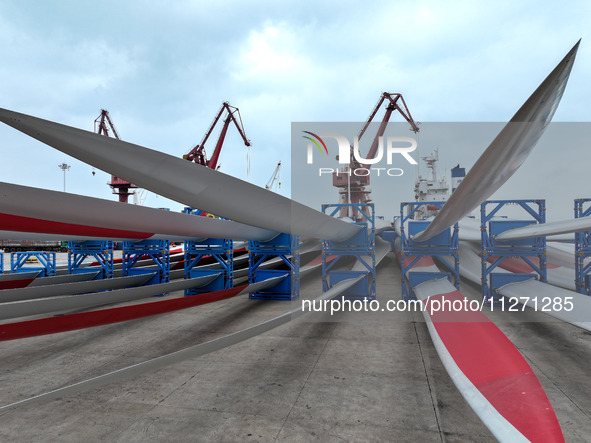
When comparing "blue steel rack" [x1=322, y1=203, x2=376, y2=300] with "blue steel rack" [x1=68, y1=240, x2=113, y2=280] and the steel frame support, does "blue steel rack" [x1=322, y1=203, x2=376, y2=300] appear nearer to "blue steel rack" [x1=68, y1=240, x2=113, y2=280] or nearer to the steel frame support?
the steel frame support

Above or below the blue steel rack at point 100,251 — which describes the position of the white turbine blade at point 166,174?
above

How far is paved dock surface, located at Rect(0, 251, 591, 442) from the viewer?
345 centimetres

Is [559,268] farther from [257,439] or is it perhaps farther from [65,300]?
[65,300]

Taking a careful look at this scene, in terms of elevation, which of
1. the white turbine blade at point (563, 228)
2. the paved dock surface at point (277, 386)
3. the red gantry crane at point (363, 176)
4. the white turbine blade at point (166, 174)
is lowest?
the paved dock surface at point (277, 386)

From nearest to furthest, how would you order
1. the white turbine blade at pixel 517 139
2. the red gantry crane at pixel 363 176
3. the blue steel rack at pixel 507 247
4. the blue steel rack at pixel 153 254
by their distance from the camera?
the white turbine blade at pixel 517 139 → the blue steel rack at pixel 507 247 → the blue steel rack at pixel 153 254 → the red gantry crane at pixel 363 176

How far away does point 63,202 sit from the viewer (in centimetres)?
353

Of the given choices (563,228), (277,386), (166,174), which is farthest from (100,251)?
(563,228)

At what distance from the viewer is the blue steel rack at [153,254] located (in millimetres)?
10531

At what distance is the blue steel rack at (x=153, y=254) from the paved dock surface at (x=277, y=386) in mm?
3457

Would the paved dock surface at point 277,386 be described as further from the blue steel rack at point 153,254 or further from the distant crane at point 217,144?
the distant crane at point 217,144

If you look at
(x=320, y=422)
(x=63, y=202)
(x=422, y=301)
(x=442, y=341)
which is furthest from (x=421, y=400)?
(x=63, y=202)

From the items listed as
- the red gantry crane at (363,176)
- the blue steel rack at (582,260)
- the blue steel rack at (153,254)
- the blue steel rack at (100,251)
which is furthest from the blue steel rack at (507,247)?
the red gantry crane at (363,176)

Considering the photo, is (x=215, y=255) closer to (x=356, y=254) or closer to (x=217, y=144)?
(x=356, y=254)

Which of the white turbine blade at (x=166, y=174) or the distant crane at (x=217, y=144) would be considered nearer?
the white turbine blade at (x=166, y=174)
